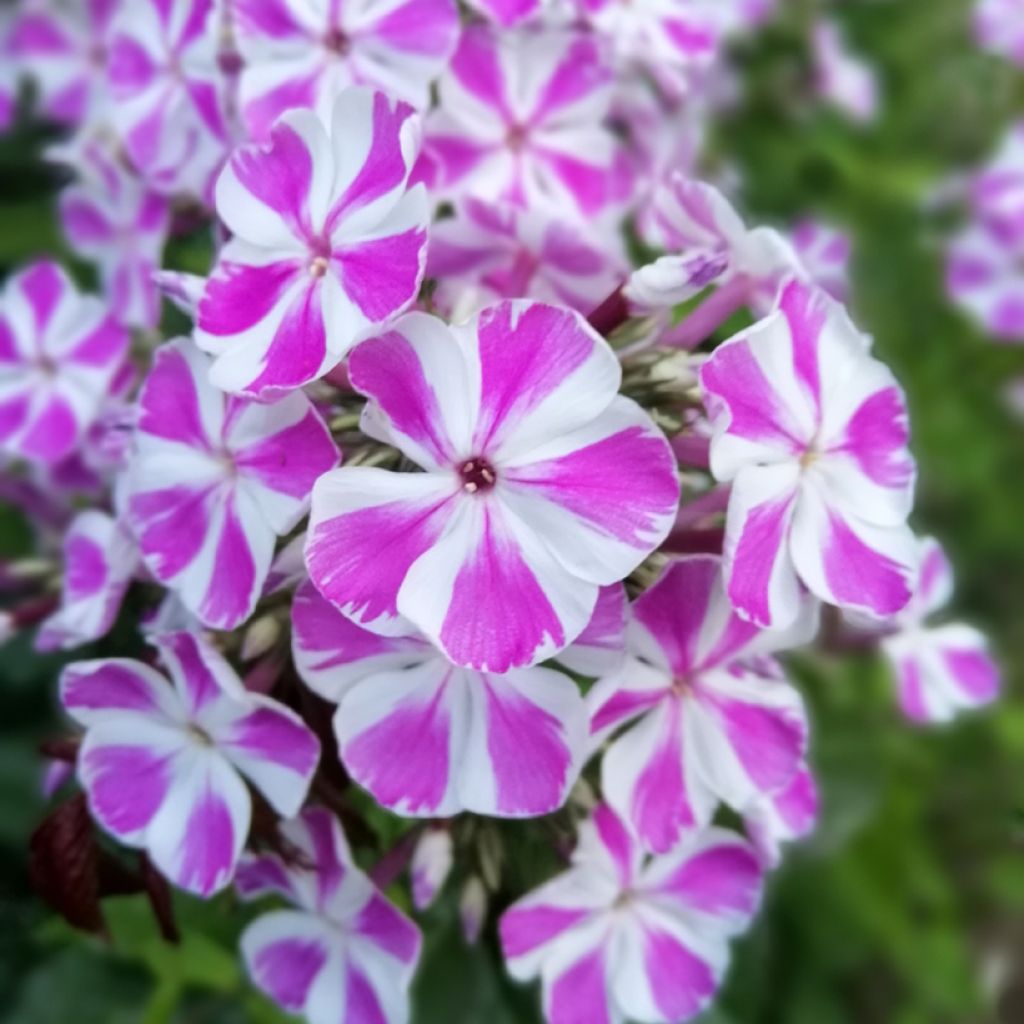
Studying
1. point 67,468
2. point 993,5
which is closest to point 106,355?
point 67,468

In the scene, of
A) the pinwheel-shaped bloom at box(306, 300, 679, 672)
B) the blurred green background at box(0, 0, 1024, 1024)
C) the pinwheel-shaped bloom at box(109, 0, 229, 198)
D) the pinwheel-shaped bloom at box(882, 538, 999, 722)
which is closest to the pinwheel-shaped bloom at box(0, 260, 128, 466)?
the pinwheel-shaped bloom at box(109, 0, 229, 198)

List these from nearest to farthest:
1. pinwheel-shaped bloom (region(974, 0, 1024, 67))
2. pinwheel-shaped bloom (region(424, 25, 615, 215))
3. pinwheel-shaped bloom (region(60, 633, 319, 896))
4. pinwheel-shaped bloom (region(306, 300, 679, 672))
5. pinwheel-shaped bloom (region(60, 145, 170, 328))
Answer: pinwheel-shaped bloom (region(306, 300, 679, 672))
pinwheel-shaped bloom (region(60, 633, 319, 896))
pinwheel-shaped bloom (region(424, 25, 615, 215))
pinwheel-shaped bloom (region(60, 145, 170, 328))
pinwheel-shaped bloom (region(974, 0, 1024, 67))

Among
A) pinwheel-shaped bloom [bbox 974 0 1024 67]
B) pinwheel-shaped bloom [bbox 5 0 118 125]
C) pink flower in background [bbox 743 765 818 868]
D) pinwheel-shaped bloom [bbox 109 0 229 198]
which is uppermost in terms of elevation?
pinwheel-shaped bloom [bbox 974 0 1024 67]

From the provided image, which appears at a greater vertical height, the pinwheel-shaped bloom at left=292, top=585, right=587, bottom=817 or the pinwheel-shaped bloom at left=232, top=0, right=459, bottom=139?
the pinwheel-shaped bloom at left=232, top=0, right=459, bottom=139

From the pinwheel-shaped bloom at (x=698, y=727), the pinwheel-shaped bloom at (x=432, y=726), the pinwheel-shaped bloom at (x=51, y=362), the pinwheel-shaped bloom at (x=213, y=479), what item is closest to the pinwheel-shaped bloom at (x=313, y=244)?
the pinwheel-shaped bloom at (x=213, y=479)

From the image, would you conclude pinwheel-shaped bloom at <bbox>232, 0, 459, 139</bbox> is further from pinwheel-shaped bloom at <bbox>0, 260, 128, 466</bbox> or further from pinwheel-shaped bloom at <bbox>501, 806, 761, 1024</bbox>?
pinwheel-shaped bloom at <bbox>501, 806, 761, 1024</bbox>

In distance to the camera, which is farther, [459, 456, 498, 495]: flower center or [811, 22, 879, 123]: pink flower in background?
[811, 22, 879, 123]: pink flower in background

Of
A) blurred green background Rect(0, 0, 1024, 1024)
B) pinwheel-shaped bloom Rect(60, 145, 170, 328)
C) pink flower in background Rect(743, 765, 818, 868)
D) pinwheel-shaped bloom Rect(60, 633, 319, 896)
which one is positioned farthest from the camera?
blurred green background Rect(0, 0, 1024, 1024)
